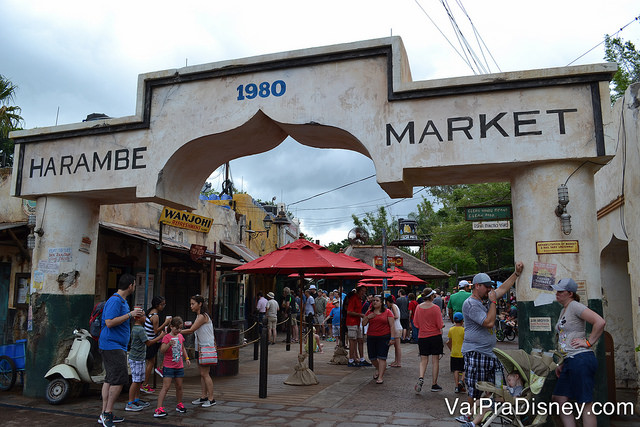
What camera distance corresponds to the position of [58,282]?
8984mm

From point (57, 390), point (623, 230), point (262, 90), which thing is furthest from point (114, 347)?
point (623, 230)

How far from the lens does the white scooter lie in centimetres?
810

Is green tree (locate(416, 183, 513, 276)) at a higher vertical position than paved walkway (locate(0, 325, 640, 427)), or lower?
higher

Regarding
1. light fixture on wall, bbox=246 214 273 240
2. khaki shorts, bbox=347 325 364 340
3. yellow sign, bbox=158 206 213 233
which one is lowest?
khaki shorts, bbox=347 325 364 340

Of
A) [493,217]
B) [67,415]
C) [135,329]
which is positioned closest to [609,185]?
[493,217]

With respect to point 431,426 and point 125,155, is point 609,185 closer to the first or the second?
point 431,426

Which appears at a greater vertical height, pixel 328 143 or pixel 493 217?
pixel 328 143

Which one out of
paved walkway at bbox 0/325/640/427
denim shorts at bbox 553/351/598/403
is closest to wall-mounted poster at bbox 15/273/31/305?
paved walkway at bbox 0/325/640/427

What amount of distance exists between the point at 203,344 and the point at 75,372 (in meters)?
2.25

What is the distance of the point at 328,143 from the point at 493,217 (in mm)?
3056

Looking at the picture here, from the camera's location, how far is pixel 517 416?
5.43m

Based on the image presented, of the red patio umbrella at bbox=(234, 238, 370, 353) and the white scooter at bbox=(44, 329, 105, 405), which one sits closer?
the white scooter at bbox=(44, 329, 105, 405)

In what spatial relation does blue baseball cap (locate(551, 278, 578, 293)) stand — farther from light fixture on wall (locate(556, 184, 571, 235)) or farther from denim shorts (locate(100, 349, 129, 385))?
denim shorts (locate(100, 349, 129, 385))

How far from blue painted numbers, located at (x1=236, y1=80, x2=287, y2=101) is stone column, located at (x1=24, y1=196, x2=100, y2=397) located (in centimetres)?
381
